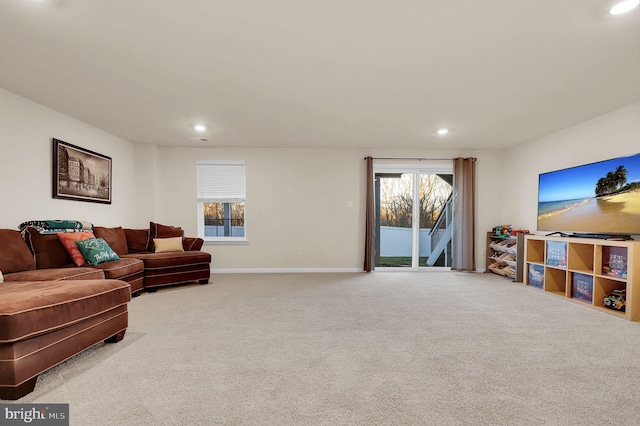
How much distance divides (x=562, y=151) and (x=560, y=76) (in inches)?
86.9

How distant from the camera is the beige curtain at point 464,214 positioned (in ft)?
18.5

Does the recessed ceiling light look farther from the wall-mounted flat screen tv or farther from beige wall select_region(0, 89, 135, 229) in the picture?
beige wall select_region(0, 89, 135, 229)

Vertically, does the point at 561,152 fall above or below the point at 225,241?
above

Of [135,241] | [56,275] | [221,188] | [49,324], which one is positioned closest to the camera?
[49,324]

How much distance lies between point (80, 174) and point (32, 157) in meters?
0.71

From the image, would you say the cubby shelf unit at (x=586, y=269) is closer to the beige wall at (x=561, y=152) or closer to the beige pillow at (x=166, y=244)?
the beige wall at (x=561, y=152)

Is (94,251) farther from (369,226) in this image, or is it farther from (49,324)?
(369,226)

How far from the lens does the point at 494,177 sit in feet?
19.1

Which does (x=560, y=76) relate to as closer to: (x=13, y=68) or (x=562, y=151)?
(x=562, y=151)

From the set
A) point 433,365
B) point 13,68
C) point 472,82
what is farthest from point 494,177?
point 13,68

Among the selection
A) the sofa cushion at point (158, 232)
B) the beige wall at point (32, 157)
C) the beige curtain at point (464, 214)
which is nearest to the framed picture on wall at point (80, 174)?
the beige wall at point (32, 157)

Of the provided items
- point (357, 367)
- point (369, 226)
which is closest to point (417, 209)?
point (369, 226)

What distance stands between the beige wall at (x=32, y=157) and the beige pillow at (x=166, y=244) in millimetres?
915

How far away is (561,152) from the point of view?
4449 millimetres
